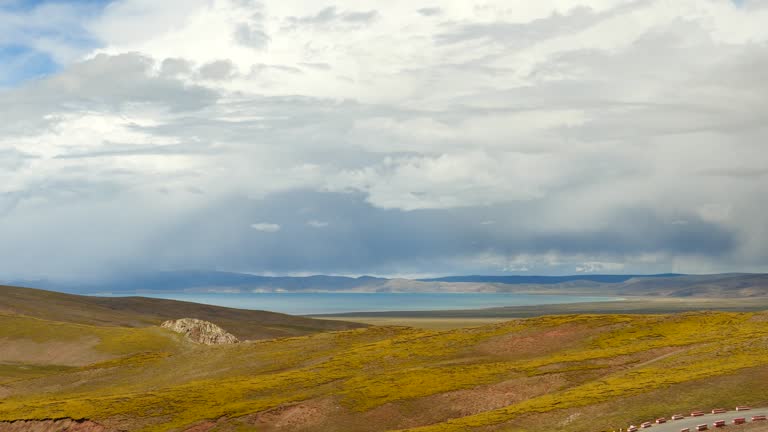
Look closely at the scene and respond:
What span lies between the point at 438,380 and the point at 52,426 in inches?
1549

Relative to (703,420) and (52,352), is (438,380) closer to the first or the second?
(703,420)

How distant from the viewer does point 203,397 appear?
85.4m

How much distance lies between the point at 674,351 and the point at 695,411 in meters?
29.1

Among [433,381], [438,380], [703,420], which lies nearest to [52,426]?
[433,381]

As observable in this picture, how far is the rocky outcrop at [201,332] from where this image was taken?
148875mm

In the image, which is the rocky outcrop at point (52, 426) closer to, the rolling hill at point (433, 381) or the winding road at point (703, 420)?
the rolling hill at point (433, 381)

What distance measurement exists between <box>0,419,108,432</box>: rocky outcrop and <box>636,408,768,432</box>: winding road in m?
51.5

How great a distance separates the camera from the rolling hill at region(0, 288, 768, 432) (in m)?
65.2

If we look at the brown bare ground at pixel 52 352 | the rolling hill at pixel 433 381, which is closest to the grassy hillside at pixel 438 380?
the rolling hill at pixel 433 381

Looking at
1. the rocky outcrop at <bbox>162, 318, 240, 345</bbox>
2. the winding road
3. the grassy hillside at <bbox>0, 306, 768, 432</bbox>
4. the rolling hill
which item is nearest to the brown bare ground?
the rolling hill

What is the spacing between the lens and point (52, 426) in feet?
266

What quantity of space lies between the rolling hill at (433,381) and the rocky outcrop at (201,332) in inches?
890

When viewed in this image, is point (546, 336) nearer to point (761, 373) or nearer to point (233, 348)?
point (761, 373)

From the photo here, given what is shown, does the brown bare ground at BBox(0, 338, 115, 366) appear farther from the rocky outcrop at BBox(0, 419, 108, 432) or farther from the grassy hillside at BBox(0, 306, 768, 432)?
the rocky outcrop at BBox(0, 419, 108, 432)
